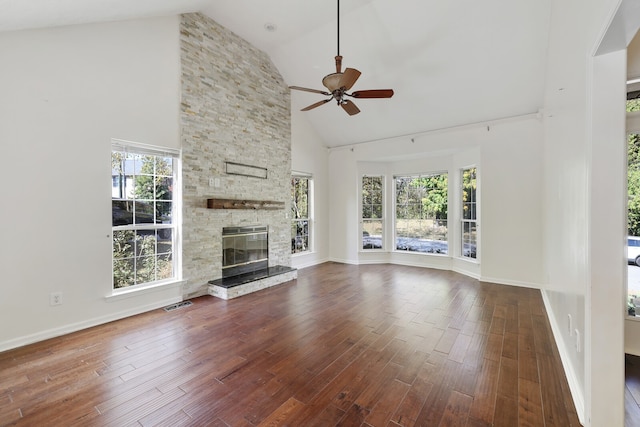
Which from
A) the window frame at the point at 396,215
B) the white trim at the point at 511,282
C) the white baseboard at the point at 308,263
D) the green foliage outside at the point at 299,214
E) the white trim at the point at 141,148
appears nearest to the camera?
the white trim at the point at 141,148

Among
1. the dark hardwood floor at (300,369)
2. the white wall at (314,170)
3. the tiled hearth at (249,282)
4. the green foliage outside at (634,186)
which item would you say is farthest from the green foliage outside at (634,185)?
the white wall at (314,170)

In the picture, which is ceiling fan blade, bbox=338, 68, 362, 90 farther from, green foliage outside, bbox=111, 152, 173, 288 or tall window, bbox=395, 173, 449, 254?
tall window, bbox=395, 173, 449, 254

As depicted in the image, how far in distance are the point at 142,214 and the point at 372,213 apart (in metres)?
4.81

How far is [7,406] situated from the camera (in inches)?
73.5

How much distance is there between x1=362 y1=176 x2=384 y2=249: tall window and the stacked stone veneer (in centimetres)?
211

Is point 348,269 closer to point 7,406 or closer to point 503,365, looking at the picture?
point 503,365

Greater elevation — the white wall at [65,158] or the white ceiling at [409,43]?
the white ceiling at [409,43]

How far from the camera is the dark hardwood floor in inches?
70.7

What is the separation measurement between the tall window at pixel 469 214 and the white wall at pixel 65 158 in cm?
555

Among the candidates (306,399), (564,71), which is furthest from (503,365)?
(564,71)

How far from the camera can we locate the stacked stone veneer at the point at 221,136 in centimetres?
409

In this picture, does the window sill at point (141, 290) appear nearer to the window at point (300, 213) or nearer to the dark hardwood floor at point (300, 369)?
the dark hardwood floor at point (300, 369)

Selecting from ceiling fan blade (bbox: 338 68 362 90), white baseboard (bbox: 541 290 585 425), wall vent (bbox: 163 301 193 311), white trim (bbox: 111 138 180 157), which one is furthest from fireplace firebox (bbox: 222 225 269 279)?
white baseboard (bbox: 541 290 585 425)

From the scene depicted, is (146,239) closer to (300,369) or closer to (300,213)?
(300,369)
